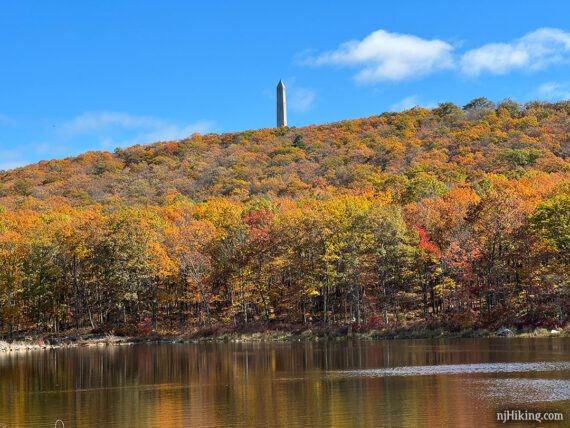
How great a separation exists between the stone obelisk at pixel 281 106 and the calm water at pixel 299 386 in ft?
Result: 454

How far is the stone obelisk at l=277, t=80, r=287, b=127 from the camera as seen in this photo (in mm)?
187500

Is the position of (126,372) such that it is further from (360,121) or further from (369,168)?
(360,121)

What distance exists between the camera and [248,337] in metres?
70.5

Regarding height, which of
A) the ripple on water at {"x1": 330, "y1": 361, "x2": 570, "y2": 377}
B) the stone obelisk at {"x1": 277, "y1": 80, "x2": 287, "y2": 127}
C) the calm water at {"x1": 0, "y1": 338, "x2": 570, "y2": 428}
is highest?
Result: the stone obelisk at {"x1": 277, "y1": 80, "x2": 287, "y2": 127}

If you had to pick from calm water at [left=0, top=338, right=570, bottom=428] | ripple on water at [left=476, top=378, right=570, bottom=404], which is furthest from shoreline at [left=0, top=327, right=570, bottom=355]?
ripple on water at [left=476, top=378, right=570, bottom=404]

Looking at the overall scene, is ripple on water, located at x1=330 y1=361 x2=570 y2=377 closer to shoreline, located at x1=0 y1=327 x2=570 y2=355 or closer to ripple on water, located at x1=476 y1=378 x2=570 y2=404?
ripple on water, located at x1=476 y1=378 x2=570 y2=404

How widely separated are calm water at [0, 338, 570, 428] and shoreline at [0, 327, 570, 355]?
23.0 feet

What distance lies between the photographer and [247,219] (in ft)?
267

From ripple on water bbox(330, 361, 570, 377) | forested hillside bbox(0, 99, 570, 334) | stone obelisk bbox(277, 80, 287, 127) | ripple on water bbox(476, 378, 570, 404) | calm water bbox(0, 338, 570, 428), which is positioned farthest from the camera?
stone obelisk bbox(277, 80, 287, 127)

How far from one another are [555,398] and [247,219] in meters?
57.7

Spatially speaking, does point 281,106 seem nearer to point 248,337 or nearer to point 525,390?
point 248,337

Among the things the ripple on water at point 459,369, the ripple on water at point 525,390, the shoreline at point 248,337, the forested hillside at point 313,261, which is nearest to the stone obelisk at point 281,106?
the forested hillside at point 313,261

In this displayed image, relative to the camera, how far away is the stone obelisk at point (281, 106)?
615 feet

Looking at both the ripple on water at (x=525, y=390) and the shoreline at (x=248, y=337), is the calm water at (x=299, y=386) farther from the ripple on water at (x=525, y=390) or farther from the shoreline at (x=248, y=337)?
the shoreline at (x=248, y=337)
